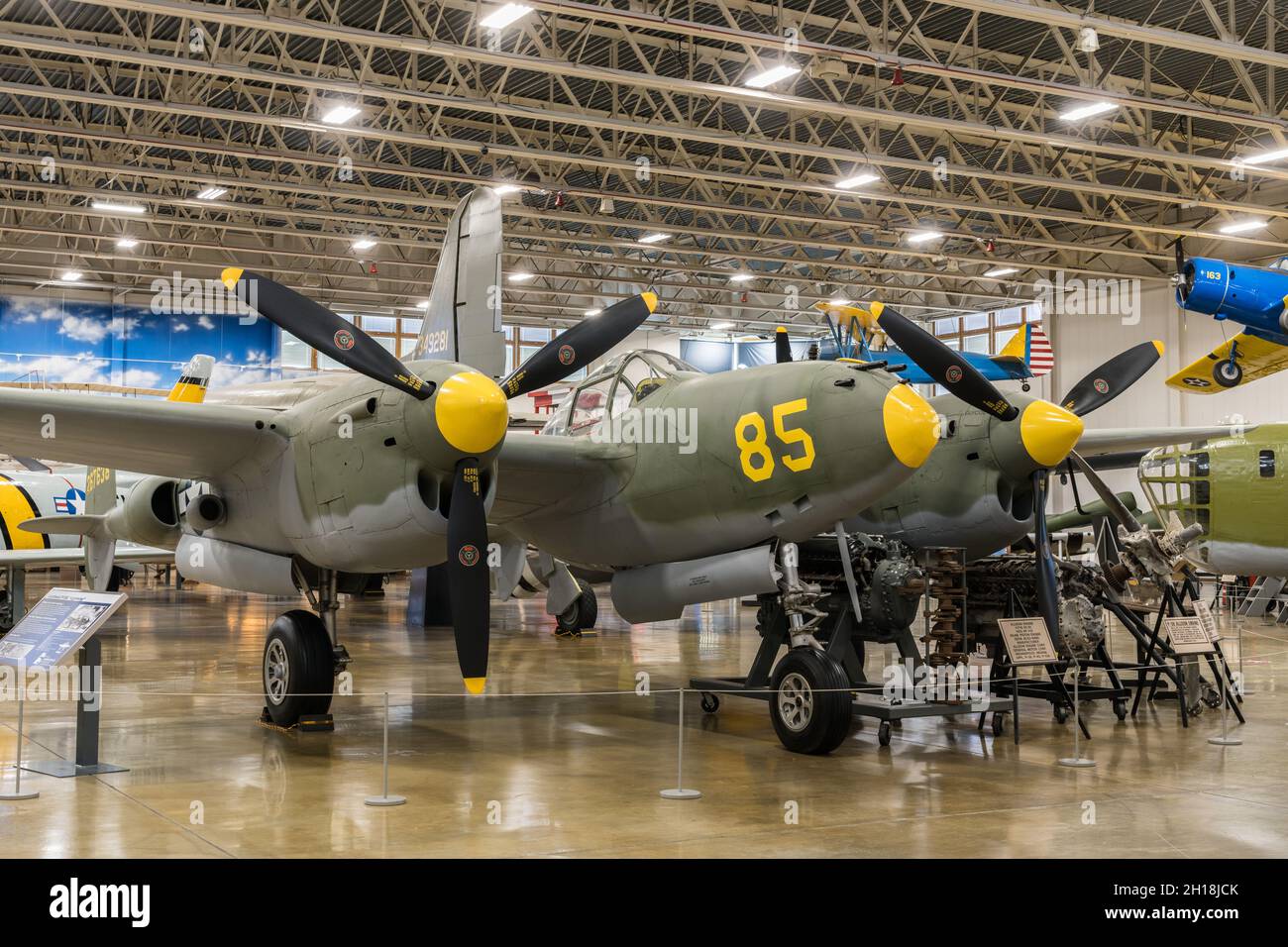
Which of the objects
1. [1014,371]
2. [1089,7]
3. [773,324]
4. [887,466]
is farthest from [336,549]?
[773,324]

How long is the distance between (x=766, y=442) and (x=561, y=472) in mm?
2098

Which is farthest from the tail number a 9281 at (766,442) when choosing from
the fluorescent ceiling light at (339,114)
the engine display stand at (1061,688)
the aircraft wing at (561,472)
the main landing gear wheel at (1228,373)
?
the fluorescent ceiling light at (339,114)

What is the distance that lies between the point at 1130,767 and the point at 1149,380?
1167 inches

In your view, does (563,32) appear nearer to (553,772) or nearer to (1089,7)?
(1089,7)

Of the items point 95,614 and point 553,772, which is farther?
point 553,772

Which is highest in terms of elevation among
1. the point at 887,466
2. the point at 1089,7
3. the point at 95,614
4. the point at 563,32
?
the point at 563,32

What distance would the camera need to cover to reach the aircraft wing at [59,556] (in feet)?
60.9

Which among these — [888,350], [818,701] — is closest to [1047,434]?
[818,701]

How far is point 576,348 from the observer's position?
10.0 metres

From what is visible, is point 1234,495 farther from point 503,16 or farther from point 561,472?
point 503,16

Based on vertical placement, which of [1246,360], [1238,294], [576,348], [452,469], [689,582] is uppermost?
[1238,294]

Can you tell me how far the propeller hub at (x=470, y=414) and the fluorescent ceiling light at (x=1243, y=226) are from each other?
2392 centimetres

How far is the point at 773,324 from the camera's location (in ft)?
141

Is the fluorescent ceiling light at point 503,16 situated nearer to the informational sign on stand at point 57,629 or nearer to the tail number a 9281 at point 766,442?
the tail number a 9281 at point 766,442
